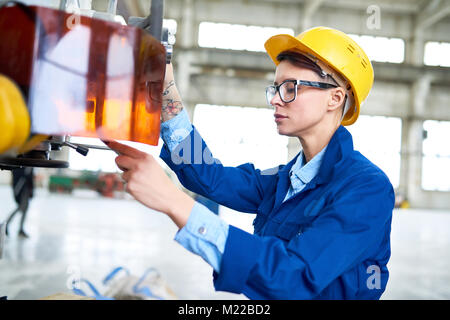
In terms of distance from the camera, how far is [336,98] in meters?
1.09

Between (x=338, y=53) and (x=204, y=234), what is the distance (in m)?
0.67

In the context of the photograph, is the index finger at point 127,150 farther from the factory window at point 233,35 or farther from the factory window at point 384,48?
the factory window at point 384,48

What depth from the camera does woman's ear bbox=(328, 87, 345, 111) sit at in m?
1.08

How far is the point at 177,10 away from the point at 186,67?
108 inches

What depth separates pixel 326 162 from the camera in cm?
101

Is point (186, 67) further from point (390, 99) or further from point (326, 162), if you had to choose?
point (326, 162)

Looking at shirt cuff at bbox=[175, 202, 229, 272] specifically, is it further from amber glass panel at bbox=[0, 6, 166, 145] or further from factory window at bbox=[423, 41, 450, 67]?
factory window at bbox=[423, 41, 450, 67]

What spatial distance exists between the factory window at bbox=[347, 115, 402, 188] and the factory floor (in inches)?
274

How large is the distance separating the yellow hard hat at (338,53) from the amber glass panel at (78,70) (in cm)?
57

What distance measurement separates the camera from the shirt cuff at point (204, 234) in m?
0.67

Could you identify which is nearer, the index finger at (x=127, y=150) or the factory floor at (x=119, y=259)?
the index finger at (x=127, y=150)

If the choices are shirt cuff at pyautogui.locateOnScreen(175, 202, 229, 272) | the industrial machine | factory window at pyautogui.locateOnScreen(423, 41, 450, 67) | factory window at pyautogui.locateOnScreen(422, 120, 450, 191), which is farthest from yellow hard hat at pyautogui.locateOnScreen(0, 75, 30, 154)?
factory window at pyautogui.locateOnScreen(422, 120, 450, 191)

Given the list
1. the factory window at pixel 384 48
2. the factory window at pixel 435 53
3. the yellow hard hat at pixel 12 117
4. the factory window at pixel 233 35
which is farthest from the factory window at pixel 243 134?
the yellow hard hat at pixel 12 117

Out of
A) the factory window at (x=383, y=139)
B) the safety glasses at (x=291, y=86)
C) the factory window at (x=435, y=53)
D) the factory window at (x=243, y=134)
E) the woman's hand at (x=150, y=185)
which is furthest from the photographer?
the factory window at (x=435, y=53)
